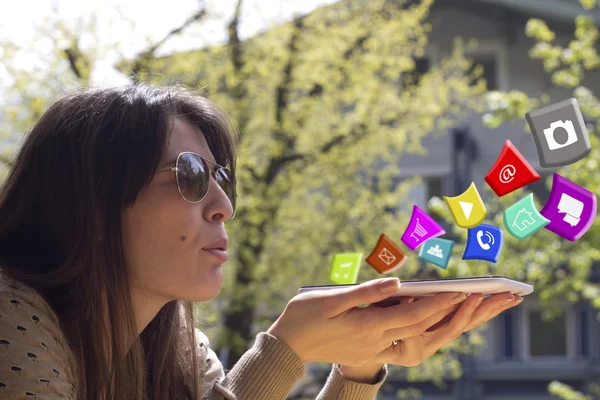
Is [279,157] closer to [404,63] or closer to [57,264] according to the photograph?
[404,63]

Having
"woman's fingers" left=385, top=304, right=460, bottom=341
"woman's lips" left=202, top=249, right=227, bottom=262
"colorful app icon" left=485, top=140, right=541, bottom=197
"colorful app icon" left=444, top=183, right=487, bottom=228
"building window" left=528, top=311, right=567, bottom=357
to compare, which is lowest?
"building window" left=528, top=311, right=567, bottom=357

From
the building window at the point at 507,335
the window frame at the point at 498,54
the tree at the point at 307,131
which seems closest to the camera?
the tree at the point at 307,131

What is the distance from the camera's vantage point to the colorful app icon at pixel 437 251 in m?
1.43

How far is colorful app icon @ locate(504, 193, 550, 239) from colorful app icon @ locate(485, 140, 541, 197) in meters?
0.03

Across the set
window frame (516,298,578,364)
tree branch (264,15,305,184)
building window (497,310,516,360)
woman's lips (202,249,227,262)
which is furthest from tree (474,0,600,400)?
window frame (516,298,578,364)

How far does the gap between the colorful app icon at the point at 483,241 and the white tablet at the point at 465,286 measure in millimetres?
111

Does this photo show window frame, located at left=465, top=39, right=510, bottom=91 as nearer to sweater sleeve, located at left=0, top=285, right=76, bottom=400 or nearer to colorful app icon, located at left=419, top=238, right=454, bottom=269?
colorful app icon, located at left=419, top=238, right=454, bottom=269

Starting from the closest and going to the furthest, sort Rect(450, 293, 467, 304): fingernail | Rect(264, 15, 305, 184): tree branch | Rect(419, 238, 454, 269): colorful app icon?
Rect(450, 293, 467, 304): fingernail < Rect(419, 238, 454, 269): colorful app icon < Rect(264, 15, 305, 184): tree branch

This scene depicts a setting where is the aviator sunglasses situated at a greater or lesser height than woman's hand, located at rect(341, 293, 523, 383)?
greater

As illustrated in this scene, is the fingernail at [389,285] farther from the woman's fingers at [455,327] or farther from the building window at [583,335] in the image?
the building window at [583,335]

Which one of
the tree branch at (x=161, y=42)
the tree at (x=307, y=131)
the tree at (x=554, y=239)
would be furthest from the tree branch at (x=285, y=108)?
the tree at (x=554, y=239)

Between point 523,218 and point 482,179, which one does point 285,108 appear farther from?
point 523,218

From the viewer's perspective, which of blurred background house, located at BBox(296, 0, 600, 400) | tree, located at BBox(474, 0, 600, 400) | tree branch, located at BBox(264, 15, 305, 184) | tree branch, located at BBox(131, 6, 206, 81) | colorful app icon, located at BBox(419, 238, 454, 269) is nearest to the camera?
colorful app icon, located at BBox(419, 238, 454, 269)

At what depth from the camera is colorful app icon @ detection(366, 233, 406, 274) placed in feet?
4.83
